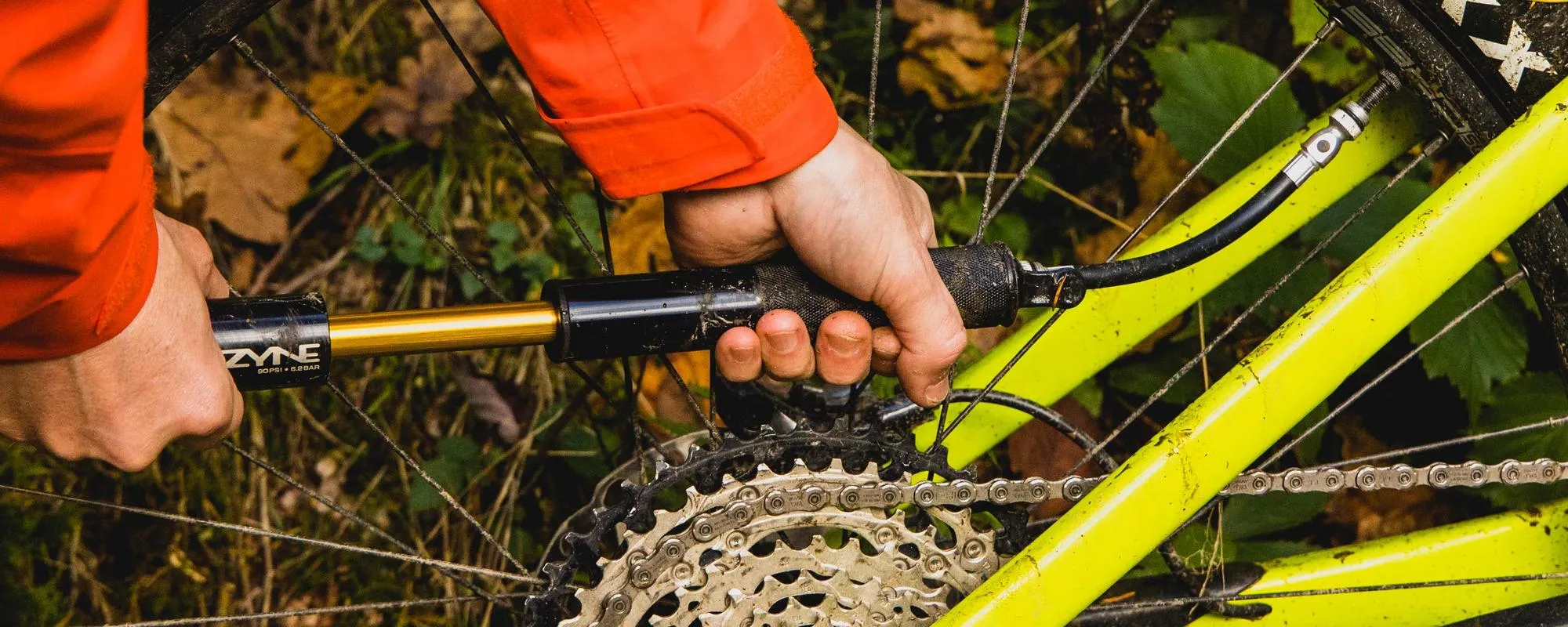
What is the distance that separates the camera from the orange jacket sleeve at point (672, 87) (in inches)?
38.8

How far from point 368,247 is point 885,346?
1242 mm

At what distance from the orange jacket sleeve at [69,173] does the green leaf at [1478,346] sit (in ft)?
4.66

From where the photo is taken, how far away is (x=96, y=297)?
0.84 m

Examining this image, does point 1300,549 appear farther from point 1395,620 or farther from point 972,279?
point 972,279

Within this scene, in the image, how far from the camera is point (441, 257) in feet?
6.99

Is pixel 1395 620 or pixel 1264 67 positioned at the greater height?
pixel 1264 67

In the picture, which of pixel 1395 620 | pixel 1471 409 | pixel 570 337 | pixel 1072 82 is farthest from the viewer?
pixel 1072 82

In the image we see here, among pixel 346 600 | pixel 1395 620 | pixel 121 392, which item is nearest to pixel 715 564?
pixel 121 392

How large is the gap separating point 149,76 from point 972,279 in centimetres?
72

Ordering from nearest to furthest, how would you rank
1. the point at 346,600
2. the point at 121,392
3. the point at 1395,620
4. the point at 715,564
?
1. the point at 121,392
2. the point at 715,564
3. the point at 1395,620
4. the point at 346,600

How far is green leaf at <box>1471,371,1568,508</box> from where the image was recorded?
1559mm

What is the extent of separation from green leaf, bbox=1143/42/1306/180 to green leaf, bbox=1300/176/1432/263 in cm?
13

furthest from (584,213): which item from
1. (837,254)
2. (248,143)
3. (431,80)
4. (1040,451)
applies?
(837,254)

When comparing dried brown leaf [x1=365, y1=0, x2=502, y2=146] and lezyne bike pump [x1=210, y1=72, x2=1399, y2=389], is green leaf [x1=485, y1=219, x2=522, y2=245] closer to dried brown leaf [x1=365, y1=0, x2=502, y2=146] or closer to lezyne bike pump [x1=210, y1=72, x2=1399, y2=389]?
dried brown leaf [x1=365, y1=0, x2=502, y2=146]
